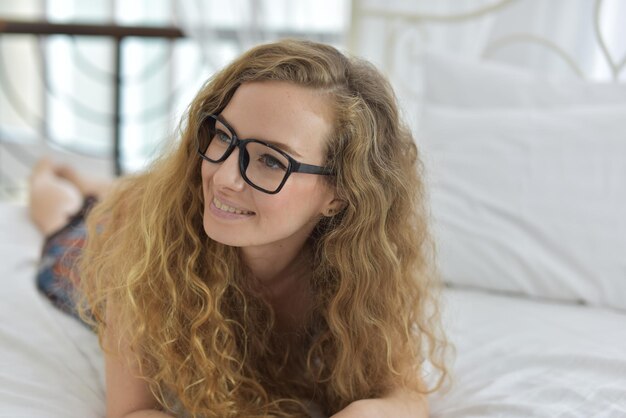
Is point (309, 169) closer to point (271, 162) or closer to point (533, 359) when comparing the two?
point (271, 162)

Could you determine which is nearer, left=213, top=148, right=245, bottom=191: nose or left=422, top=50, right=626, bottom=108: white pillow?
left=213, top=148, right=245, bottom=191: nose

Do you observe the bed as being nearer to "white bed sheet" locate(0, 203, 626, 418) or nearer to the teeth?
"white bed sheet" locate(0, 203, 626, 418)

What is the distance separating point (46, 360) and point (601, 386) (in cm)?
92

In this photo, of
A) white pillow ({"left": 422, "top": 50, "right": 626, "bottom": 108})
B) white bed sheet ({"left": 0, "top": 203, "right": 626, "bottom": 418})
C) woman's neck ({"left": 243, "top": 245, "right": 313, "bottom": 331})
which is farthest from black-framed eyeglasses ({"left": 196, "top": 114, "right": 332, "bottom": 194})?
white pillow ({"left": 422, "top": 50, "right": 626, "bottom": 108})

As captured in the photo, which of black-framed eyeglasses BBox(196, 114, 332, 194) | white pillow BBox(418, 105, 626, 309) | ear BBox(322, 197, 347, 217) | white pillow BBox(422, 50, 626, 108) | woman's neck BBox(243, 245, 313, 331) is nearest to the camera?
black-framed eyeglasses BBox(196, 114, 332, 194)

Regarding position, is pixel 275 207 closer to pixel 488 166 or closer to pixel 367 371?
pixel 367 371

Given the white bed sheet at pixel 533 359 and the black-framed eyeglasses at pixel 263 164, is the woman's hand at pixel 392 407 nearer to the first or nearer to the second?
the white bed sheet at pixel 533 359

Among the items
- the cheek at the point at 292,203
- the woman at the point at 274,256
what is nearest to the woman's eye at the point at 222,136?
the woman at the point at 274,256

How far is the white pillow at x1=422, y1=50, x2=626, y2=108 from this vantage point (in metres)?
1.80

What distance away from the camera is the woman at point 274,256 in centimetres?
103

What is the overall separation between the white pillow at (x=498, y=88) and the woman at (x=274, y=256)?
77cm

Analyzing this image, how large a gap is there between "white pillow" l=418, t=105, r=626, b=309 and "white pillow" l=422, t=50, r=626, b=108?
0.09 metres

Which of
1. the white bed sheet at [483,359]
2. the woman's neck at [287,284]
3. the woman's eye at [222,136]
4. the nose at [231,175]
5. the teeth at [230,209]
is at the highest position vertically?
the woman's eye at [222,136]

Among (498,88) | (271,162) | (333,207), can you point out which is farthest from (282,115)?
(498,88)
